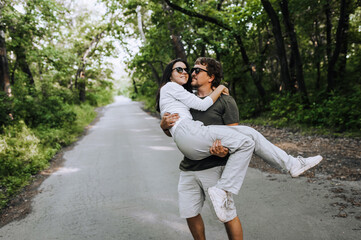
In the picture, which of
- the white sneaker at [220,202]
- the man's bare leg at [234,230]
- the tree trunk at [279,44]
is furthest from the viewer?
the tree trunk at [279,44]

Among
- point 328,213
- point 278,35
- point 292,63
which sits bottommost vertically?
point 328,213

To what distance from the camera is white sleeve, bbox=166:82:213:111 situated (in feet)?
7.10

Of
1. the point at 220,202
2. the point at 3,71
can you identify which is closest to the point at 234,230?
the point at 220,202

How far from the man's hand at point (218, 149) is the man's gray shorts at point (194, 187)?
0.81 feet

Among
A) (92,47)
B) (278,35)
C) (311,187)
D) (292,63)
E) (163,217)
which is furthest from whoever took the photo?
(92,47)

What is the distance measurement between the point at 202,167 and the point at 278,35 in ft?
29.6

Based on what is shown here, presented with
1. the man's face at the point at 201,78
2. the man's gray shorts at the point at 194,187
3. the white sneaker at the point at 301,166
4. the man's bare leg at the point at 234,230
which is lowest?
the man's bare leg at the point at 234,230

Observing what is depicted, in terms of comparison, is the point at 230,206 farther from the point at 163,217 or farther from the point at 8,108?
the point at 8,108

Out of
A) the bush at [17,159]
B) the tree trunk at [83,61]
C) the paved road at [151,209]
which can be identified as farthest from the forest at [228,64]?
the tree trunk at [83,61]

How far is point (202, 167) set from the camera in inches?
85.3

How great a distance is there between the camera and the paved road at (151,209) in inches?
118

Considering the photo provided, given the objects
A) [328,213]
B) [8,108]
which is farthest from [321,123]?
[8,108]

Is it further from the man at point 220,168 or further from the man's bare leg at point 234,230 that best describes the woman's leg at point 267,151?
the man's bare leg at point 234,230

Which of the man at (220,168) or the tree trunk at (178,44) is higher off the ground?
the tree trunk at (178,44)
